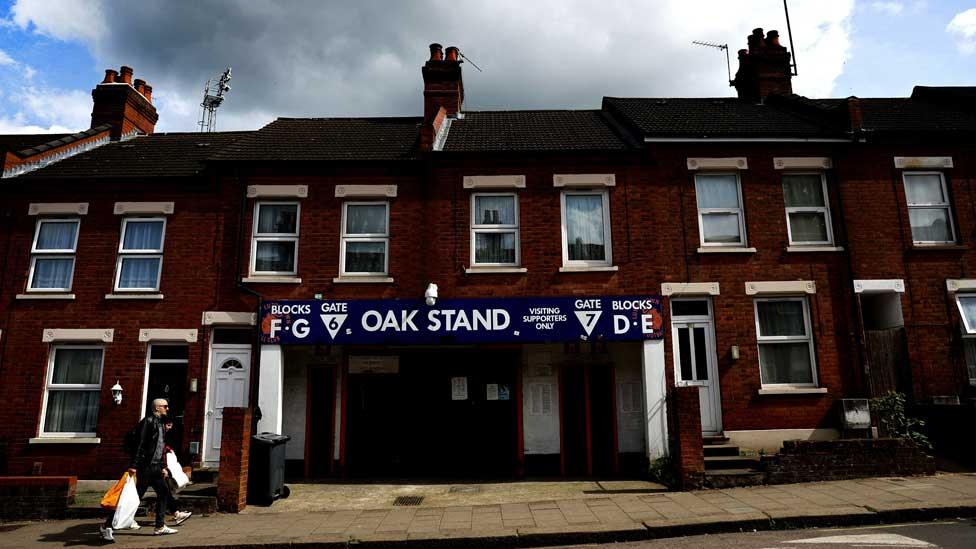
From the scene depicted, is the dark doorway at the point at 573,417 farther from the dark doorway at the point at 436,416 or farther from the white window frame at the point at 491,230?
the white window frame at the point at 491,230

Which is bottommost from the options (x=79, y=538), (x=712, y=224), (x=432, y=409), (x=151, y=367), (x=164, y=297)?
(x=79, y=538)

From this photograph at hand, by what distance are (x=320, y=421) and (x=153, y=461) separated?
13.8 feet

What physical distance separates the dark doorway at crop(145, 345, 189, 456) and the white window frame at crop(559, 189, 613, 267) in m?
8.08

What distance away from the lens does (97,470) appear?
11008 millimetres

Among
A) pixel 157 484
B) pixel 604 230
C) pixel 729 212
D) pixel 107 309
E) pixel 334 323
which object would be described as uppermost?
pixel 729 212

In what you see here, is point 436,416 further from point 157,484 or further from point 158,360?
point 158,360

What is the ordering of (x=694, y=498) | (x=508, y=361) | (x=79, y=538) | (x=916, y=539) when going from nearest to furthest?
(x=916, y=539) < (x=79, y=538) < (x=694, y=498) < (x=508, y=361)

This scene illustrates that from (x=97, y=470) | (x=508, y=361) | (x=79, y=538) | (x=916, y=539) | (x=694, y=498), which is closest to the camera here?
(x=916, y=539)

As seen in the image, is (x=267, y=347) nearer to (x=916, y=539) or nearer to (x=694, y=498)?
(x=694, y=498)

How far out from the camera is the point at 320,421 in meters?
11.8

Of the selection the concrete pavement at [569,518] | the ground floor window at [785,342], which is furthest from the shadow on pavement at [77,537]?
the ground floor window at [785,342]

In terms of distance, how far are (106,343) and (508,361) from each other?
8245 mm

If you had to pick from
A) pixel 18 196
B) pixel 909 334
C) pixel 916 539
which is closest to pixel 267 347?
pixel 18 196

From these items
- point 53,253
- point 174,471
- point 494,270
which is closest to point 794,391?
point 494,270
